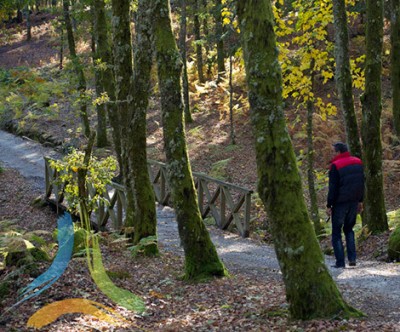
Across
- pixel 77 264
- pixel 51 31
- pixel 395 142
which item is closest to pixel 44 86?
pixel 395 142

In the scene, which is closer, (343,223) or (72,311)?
(72,311)

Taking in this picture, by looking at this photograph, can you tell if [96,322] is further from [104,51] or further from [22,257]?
[104,51]

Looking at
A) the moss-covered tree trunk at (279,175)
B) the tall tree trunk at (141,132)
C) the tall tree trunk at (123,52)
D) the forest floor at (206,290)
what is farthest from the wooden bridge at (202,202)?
the moss-covered tree trunk at (279,175)

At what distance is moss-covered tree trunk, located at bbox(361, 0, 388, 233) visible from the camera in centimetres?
1060

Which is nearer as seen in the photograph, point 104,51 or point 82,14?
point 104,51

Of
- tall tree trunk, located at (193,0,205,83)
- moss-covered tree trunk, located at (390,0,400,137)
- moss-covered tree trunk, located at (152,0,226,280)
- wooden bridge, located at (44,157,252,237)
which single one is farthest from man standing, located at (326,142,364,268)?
tall tree trunk, located at (193,0,205,83)

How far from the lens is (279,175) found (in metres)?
5.91

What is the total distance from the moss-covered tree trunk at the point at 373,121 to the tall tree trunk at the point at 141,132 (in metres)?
4.18

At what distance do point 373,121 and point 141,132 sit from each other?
4488 mm

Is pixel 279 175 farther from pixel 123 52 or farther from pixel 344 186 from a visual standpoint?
pixel 123 52

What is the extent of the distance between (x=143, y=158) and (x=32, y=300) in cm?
391

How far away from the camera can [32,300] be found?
728 cm

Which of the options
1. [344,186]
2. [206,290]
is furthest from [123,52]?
[206,290]

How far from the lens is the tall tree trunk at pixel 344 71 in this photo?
1100 centimetres
